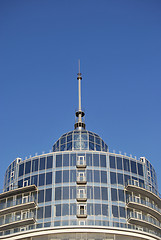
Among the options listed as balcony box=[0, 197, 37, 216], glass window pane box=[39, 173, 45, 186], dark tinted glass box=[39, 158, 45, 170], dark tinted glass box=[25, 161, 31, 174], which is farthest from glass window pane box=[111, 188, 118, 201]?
dark tinted glass box=[25, 161, 31, 174]

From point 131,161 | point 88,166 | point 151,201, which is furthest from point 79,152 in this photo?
point 151,201

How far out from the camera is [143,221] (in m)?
74.4

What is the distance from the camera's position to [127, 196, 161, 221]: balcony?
75363mm

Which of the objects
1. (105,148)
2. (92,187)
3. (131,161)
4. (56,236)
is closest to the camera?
(56,236)

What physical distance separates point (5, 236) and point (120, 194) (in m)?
17.6

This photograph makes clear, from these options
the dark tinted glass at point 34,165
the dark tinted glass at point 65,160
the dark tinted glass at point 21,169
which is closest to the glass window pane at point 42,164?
the dark tinted glass at point 34,165

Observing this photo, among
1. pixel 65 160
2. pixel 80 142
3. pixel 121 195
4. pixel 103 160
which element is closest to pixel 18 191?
pixel 65 160

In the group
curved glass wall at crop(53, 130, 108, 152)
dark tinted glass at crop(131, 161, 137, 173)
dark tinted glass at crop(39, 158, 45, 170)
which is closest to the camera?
dark tinted glass at crop(39, 158, 45, 170)

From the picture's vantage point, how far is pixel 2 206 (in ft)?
252

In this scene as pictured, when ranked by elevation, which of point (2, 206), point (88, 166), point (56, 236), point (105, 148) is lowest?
point (56, 236)

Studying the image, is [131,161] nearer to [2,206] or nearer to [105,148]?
[105,148]

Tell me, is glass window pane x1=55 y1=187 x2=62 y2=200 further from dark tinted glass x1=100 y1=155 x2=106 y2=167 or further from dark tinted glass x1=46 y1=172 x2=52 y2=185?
dark tinted glass x1=100 y1=155 x2=106 y2=167

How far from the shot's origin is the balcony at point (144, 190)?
7694 cm

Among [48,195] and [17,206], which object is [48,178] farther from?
[17,206]
